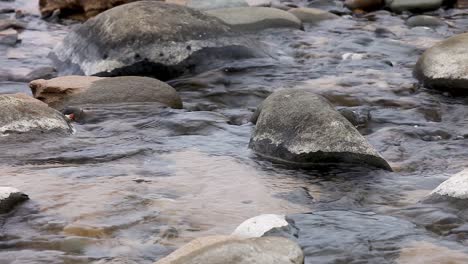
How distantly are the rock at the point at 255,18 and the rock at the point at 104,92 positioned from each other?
3642 millimetres

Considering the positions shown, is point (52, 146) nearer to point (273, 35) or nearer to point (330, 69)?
point (330, 69)

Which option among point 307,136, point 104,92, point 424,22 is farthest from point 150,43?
point 424,22

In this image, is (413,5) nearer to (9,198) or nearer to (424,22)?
(424,22)

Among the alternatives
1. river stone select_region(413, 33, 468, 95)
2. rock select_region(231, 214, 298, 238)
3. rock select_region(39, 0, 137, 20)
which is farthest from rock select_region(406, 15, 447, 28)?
rock select_region(231, 214, 298, 238)

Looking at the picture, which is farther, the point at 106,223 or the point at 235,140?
the point at 235,140

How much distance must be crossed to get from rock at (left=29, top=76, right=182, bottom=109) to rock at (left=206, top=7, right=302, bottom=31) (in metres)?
3.64

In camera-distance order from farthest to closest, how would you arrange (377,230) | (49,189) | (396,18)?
(396,18) → (49,189) → (377,230)

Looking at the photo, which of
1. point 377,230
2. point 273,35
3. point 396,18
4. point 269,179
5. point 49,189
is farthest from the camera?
point 396,18

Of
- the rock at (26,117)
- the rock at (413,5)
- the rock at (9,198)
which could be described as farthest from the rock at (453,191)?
the rock at (413,5)

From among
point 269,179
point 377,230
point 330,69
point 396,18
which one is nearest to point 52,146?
point 269,179

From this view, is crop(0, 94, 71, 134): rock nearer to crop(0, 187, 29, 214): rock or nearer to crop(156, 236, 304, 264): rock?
crop(0, 187, 29, 214): rock

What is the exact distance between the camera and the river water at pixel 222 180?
138 inches

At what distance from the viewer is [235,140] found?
17.7 ft

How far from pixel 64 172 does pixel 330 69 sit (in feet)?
12.8
